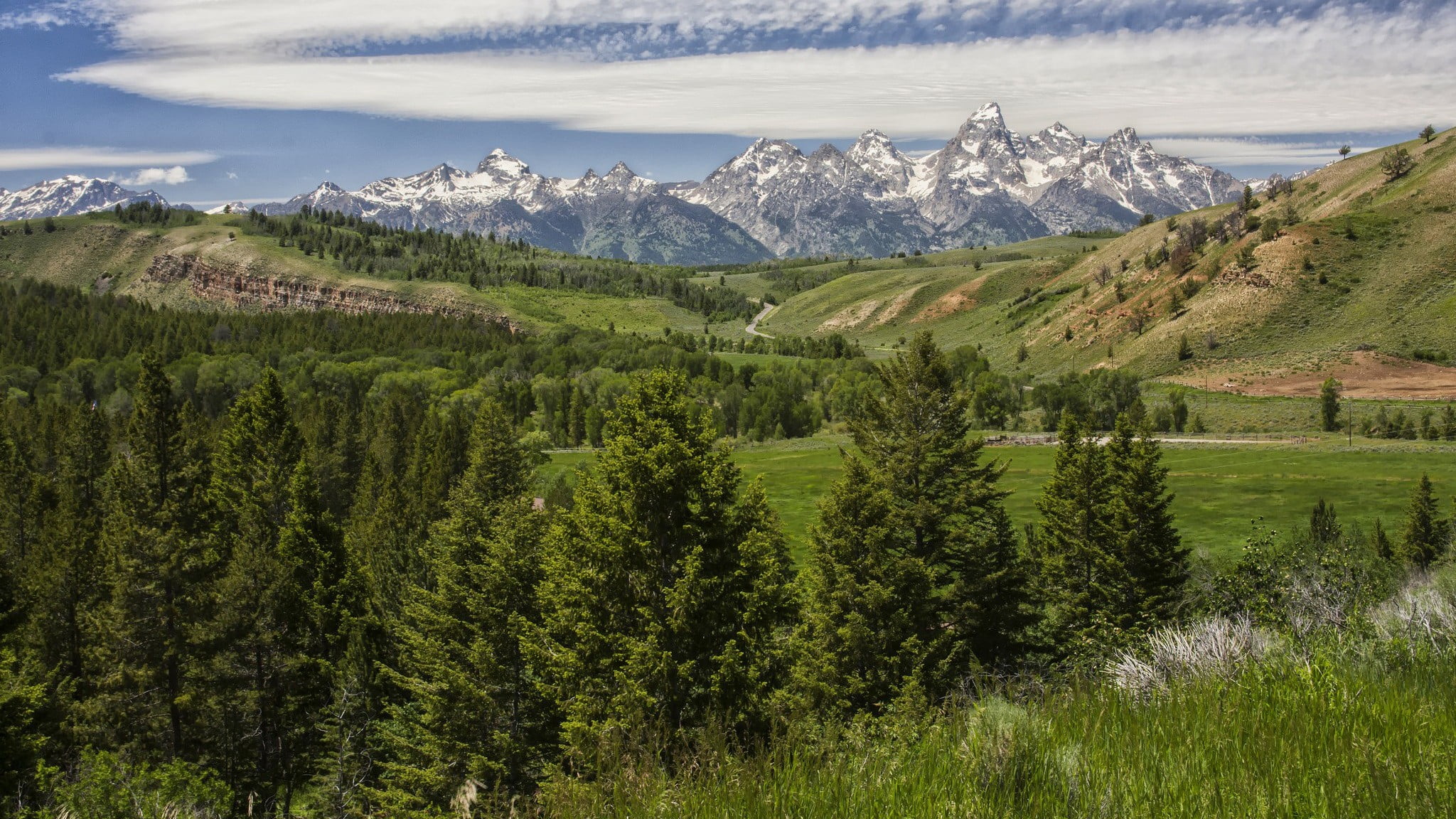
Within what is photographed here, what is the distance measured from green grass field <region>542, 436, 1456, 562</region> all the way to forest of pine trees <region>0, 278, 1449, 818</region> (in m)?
14.2

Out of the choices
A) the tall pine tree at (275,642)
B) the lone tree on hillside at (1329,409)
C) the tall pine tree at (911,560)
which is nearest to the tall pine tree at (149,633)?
the tall pine tree at (275,642)

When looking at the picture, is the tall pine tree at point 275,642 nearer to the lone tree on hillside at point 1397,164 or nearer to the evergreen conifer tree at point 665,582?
the evergreen conifer tree at point 665,582

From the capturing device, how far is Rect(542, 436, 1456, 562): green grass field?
63625 mm

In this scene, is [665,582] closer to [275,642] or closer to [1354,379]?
[275,642]

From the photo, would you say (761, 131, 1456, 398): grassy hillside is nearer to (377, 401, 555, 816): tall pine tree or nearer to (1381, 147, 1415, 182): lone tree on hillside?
(1381, 147, 1415, 182): lone tree on hillside

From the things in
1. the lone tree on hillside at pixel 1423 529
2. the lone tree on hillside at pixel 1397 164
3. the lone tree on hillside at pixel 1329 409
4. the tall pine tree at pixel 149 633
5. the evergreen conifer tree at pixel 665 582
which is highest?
the lone tree on hillside at pixel 1397 164

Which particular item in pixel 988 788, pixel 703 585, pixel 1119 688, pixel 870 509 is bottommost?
pixel 870 509

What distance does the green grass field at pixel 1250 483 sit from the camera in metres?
63.6

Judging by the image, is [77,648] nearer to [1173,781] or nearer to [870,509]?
[870,509]

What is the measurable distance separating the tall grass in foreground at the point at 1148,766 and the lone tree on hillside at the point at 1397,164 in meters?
190

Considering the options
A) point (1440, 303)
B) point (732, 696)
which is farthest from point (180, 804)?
point (1440, 303)

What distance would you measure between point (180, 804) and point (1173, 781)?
22636 mm

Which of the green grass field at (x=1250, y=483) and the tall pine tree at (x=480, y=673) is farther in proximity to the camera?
the green grass field at (x=1250, y=483)

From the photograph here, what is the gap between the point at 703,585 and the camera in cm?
2102
